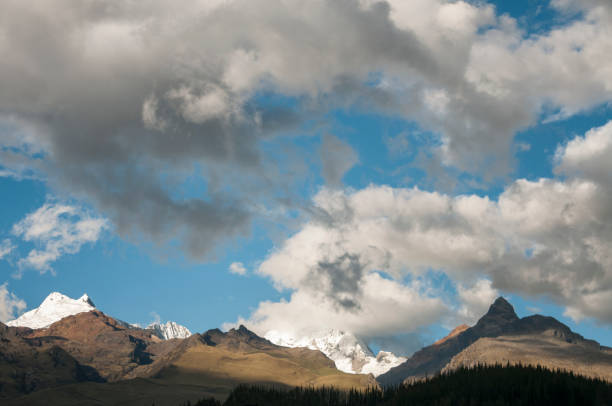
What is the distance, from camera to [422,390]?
19238 centimetres

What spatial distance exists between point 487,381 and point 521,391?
612 inches

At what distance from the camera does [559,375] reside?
172 metres

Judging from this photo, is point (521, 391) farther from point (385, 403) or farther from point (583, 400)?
point (385, 403)

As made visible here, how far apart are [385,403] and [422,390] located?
1304 cm

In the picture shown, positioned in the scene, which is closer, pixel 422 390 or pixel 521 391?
pixel 521 391

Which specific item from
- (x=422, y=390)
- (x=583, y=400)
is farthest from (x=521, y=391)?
(x=422, y=390)

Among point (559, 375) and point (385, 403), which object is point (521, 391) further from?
point (385, 403)

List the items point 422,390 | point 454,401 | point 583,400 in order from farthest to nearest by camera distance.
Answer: point 422,390 → point 454,401 → point 583,400

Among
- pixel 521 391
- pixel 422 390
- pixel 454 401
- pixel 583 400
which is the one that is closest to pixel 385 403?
pixel 422 390

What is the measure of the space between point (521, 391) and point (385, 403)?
49.3 m

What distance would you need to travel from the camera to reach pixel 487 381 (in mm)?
176125

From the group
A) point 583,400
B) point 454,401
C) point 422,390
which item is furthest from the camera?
point 422,390

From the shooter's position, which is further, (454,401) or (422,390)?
(422,390)

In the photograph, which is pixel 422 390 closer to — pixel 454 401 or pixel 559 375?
pixel 454 401
